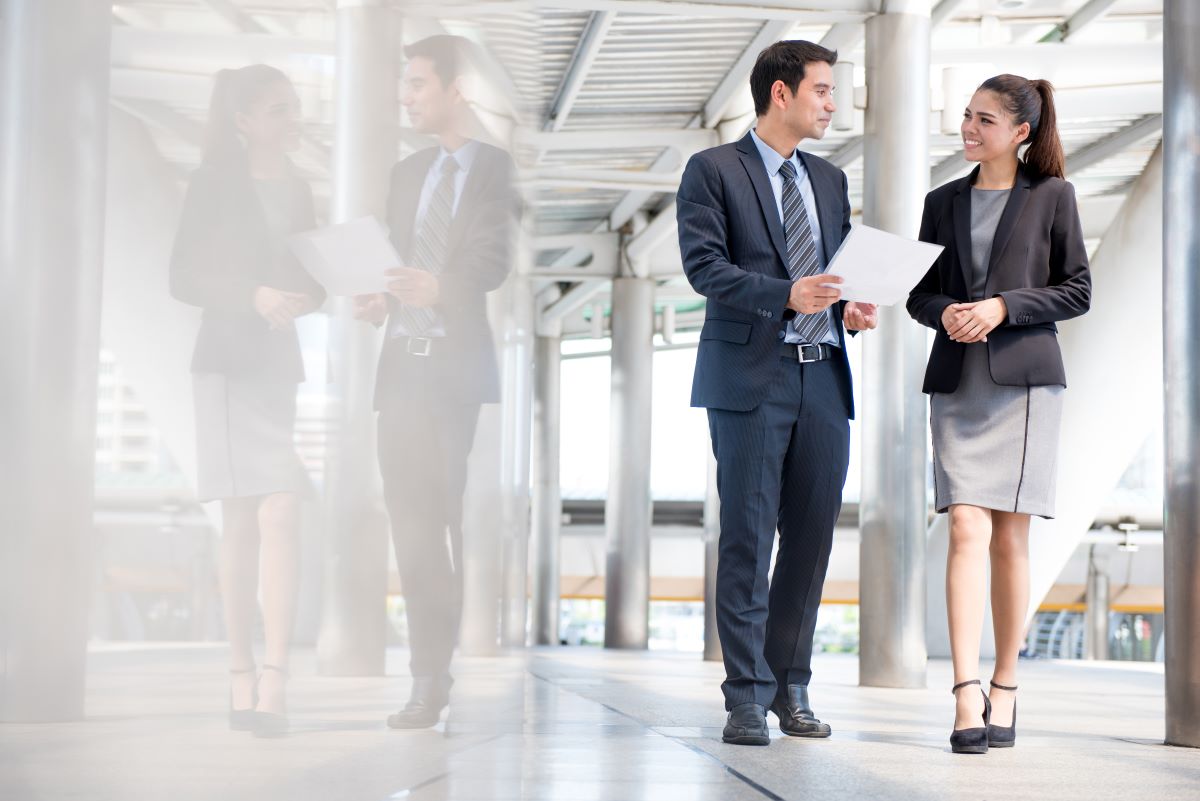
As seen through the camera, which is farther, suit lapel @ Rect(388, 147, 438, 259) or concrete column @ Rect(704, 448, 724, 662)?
concrete column @ Rect(704, 448, 724, 662)

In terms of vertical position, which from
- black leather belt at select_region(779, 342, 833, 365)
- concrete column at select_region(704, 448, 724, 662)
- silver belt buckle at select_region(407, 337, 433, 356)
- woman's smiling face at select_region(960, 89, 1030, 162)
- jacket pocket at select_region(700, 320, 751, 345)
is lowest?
concrete column at select_region(704, 448, 724, 662)

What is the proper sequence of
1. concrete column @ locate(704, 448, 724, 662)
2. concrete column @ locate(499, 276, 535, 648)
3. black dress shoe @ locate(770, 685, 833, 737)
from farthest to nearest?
1. concrete column @ locate(704, 448, 724, 662)
2. black dress shoe @ locate(770, 685, 833, 737)
3. concrete column @ locate(499, 276, 535, 648)

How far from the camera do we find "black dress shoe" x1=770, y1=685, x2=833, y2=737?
3.76 m

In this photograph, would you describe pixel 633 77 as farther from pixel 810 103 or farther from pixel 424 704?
pixel 424 704

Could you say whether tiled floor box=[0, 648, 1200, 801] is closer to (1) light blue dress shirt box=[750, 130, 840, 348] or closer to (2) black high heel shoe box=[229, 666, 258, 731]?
(2) black high heel shoe box=[229, 666, 258, 731]

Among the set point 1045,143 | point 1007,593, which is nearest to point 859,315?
point 1045,143

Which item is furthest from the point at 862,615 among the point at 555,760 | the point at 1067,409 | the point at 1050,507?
the point at 1067,409

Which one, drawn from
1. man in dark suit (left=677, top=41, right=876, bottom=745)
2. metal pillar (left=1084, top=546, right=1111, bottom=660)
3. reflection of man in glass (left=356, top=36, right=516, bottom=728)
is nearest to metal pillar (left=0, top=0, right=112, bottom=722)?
reflection of man in glass (left=356, top=36, right=516, bottom=728)

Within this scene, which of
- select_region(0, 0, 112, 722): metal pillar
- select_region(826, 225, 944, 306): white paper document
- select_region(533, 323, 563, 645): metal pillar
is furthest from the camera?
select_region(533, 323, 563, 645): metal pillar

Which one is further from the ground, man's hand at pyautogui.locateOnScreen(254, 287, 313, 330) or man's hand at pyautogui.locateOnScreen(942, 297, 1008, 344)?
man's hand at pyautogui.locateOnScreen(942, 297, 1008, 344)

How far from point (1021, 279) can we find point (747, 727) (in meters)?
1.44

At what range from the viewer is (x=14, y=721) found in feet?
4.76

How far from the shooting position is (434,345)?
200 cm

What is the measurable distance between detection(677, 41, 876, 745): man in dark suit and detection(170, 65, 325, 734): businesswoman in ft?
6.57
